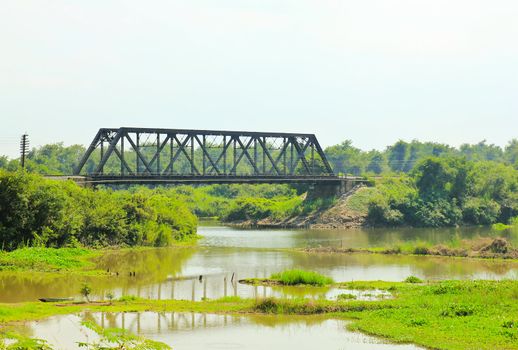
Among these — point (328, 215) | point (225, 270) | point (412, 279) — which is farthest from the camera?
point (328, 215)

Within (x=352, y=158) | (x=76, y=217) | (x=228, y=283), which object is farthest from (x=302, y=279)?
(x=352, y=158)

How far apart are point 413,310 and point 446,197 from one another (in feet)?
209

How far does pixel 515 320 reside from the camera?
2573 centimetres

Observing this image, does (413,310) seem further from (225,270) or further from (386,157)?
(386,157)

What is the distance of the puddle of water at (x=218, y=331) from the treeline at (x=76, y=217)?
1842 centimetres

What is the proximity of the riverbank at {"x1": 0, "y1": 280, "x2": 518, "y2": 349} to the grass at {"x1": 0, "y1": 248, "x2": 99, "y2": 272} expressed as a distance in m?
11.1

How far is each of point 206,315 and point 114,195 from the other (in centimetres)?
2974

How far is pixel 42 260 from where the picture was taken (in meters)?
42.2

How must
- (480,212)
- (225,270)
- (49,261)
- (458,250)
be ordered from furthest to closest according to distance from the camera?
(480,212)
(458,250)
(225,270)
(49,261)

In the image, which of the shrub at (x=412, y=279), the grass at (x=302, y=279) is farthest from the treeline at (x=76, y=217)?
the shrub at (x=412, y=279)

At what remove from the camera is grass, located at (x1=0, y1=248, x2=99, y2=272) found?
1612 inches

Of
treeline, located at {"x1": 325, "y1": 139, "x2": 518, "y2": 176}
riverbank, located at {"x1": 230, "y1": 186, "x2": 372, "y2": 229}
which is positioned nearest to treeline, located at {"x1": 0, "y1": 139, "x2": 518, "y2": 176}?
treeline, located at {"x1": 325, "y1": 139, "x2": 518, "y2": 176}

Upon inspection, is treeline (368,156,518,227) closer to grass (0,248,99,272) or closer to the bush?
the bush

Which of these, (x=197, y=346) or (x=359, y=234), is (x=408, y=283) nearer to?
(x=197, y=346)
